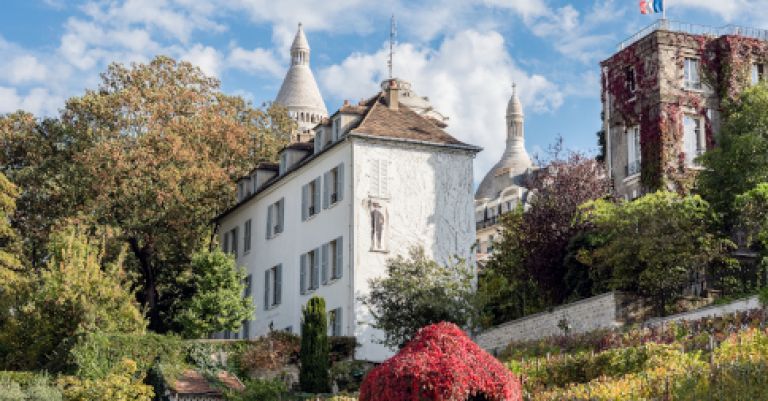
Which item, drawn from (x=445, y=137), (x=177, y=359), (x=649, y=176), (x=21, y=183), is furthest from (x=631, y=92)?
(x=21, y=183)

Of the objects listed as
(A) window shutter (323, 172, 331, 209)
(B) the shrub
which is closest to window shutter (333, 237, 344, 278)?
(A) window shutter (323, 172, 331, 209)

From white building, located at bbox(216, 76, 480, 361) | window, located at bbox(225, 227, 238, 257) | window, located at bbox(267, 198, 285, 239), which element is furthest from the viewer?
window, located at bbox(225, 227, 238, 257)

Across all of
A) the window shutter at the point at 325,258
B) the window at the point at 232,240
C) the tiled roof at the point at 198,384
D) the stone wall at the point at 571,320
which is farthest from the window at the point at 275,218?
the stone wall at the point at 571,320

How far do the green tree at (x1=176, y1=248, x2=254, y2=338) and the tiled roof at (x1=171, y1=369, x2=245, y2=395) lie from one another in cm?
609

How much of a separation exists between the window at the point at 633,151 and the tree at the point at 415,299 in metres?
11.7

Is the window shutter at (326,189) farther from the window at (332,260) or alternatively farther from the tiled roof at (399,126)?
the tiled roof at (399,126)

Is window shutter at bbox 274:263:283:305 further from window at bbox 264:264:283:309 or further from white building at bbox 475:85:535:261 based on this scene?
white building at bbox 475:85:535:261

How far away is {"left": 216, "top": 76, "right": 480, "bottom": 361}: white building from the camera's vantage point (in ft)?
138

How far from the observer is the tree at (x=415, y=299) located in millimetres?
37812

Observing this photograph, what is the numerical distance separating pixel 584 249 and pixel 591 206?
1859 millimetres

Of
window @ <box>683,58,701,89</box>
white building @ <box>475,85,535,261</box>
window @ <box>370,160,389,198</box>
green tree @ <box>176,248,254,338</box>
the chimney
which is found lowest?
green tree @ <box>176,248,254,338</box>

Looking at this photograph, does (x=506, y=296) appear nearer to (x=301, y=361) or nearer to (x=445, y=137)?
(x=445, y=137)

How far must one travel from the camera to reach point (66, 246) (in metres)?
40.8

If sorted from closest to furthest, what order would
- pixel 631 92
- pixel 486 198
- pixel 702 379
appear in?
pixel 702 379, pixel 631 92, pixel 486 198
